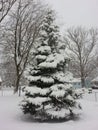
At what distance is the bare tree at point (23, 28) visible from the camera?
2462 cm

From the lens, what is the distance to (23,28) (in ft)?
84.4

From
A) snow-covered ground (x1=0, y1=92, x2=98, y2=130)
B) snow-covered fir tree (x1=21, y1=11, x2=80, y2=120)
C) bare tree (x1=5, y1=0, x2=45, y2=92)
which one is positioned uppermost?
bare tree (x1=5, y1=0, x2=45, y2=92)

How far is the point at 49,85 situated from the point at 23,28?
47.0 feet

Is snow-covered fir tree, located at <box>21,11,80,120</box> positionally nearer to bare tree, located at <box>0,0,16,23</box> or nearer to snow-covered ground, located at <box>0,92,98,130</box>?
snow-covered ground, located at <box>0,92,98,130</box>

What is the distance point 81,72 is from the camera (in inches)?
1916

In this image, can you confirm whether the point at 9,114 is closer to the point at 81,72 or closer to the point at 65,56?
the point at 65,56

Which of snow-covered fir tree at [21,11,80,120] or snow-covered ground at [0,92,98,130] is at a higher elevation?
snow-covered fir tree at [21,11,80,120]

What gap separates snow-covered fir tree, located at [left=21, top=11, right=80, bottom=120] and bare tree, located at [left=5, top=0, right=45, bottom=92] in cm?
1161

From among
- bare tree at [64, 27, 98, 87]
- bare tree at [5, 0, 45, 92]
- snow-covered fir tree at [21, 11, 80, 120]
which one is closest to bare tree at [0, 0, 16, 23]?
bare tree at [5, 0, 45, 92]

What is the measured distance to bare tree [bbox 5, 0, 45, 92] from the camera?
24.6 m

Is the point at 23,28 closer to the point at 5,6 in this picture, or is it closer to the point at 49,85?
the point at 5,6

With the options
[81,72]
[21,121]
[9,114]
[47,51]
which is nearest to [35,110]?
[21,121]

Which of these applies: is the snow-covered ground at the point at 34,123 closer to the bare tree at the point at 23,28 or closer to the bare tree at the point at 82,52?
the bare tree at the point at 23,28

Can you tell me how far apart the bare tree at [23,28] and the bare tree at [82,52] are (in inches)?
959
